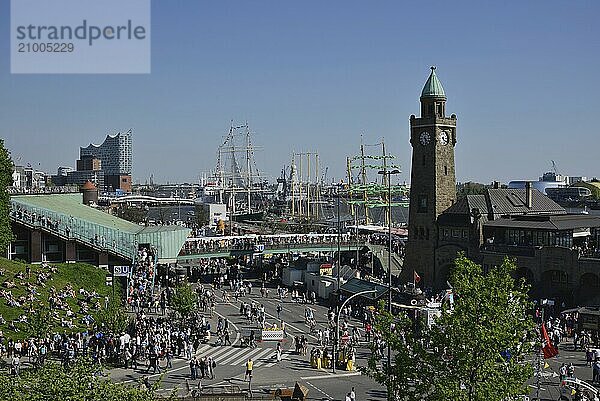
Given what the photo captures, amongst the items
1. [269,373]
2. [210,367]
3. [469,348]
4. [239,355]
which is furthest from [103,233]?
[469,348]

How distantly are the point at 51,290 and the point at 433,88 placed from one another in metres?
44.1

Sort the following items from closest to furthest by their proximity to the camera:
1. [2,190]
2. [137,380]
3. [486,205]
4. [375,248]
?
[137,380] → [2,190] → [486,205] → [375,248]

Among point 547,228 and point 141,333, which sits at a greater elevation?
point 547,228

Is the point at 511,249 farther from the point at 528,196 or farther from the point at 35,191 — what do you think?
the point at 35,191

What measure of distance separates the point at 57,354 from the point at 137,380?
23.6 feet

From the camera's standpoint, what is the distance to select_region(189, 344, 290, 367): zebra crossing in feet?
147

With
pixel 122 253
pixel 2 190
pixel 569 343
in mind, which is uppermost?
pixel 2 190

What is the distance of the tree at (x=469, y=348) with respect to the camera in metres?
24.2

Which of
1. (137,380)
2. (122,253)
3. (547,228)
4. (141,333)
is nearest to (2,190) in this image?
(122,253)

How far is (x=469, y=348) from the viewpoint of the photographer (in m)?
24.8

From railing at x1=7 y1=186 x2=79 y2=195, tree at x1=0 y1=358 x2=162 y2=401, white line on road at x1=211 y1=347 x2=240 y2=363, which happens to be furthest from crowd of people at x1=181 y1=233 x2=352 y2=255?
tree at x1=0 y1=358 x2=162 y2=401

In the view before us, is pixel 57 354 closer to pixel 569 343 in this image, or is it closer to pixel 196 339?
pixel 196 339

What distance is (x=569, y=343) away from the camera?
50250 millimetres

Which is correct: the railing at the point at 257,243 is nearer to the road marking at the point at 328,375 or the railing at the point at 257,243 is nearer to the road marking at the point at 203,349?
the road marking at the point at 203,349
